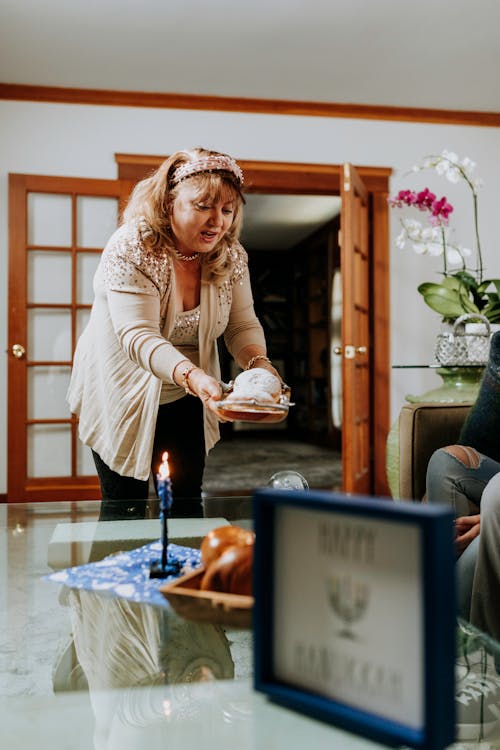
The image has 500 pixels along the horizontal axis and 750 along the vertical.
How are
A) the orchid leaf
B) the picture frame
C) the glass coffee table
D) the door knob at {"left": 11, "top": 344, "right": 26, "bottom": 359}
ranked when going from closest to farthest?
the picture frame
the glass coffee table
the orchid leaf
the door knob at {"left": 11, "top": 344, "right": 26, "bottom": 359}

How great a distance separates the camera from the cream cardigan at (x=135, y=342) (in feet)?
5.64

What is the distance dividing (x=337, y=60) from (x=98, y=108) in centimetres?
144

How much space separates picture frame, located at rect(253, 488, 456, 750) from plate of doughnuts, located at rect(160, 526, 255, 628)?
0.78 ft

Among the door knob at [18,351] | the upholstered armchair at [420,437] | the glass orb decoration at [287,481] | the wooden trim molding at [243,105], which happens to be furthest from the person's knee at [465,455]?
the wooden trim molding at [243,105]

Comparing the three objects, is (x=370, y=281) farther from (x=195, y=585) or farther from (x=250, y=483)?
(x=195, y=585)

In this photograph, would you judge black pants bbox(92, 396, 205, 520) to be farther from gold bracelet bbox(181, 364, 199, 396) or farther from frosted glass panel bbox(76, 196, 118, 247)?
frosted glass panel bbox(76, 196, 118, 247)

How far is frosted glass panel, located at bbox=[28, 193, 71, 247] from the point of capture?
13.4ft

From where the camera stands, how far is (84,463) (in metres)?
4.14

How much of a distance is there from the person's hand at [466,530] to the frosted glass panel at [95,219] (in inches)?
124

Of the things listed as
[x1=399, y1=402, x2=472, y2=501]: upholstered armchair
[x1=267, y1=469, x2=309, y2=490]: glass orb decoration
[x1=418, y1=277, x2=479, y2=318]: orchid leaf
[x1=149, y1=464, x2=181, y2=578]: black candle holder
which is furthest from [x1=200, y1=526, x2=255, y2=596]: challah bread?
[x1=418, y1=277, x2=479, y2=318]: orchid leaf

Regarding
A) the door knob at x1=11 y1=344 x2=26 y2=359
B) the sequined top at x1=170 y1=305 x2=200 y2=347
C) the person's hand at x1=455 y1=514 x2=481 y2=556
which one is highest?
the door knob at x1=11 y1=344 x2=26 y2=359

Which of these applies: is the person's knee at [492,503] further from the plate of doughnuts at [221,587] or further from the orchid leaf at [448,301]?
the orchid leaf at [448,301]

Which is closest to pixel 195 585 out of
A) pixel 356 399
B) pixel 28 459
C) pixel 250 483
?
pixel 356 399

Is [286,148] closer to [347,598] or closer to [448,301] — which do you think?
[448,301]
